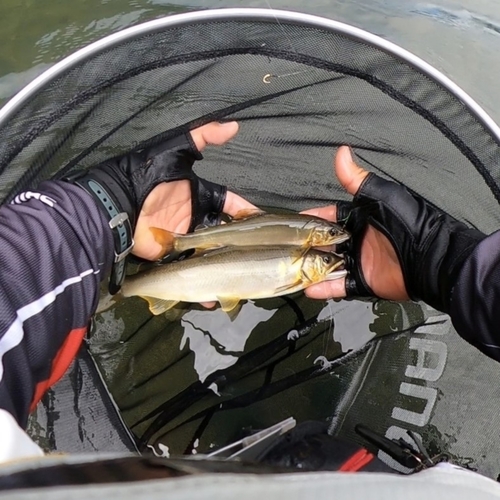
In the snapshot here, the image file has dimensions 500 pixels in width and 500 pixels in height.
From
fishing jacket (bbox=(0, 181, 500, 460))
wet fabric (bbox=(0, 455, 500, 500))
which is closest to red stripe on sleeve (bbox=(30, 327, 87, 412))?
fishing jacket (bbox=(0, 181, 500, 460))

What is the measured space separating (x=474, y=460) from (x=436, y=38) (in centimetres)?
218

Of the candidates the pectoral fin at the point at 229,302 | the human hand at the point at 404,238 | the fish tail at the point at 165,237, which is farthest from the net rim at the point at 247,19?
the pectoral fin at the point at 229,302

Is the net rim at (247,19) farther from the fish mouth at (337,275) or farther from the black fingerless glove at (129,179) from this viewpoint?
the fish mouth at (337,275)

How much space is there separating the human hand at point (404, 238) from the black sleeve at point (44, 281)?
3.03 feet

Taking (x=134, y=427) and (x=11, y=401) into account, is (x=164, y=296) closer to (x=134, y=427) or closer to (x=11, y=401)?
(x=134, y=427)

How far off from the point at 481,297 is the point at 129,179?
1212 mm

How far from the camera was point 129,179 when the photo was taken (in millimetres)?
1877

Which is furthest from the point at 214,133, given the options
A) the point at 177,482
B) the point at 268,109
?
the point at 177,482

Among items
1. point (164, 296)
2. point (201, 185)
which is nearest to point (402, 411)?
point (164, 296)

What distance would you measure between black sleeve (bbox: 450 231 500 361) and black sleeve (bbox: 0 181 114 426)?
112 cm

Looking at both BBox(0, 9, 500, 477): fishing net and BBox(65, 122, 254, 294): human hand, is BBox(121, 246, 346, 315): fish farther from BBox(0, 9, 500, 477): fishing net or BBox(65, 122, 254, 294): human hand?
BBox(0, 9, 500, 477): fishing net

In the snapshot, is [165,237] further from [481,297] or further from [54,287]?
[481,297]

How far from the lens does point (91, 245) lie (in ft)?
5.31

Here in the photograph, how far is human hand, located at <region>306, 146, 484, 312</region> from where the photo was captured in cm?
177
